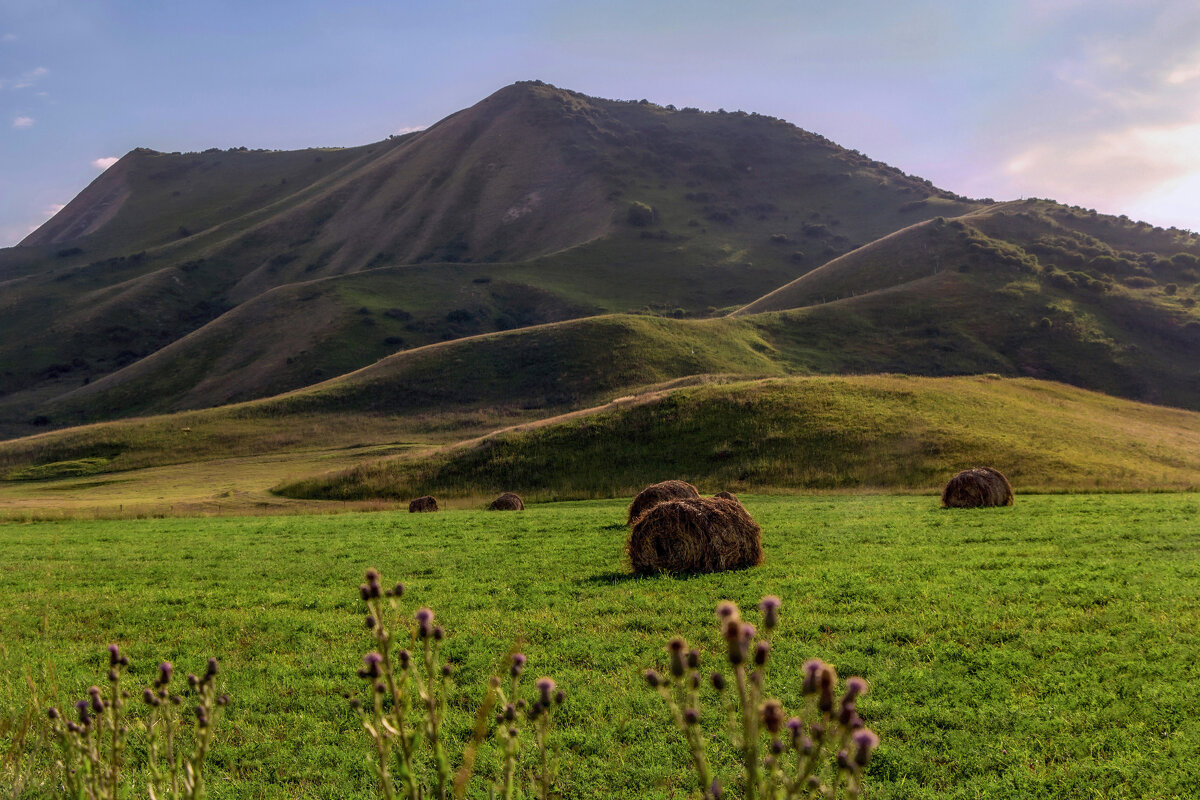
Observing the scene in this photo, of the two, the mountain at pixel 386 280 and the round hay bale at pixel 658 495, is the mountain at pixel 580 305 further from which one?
the round hay bale at pixel 658 495

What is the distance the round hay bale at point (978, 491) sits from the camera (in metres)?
25.4

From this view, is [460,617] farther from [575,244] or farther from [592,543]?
[575,244]

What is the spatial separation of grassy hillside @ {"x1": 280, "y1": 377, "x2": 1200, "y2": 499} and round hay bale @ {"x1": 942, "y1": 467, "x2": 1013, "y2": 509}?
1017 cm

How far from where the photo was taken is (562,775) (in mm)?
7039

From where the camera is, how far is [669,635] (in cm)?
1103

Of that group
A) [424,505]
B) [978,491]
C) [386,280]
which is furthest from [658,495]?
[386,280]

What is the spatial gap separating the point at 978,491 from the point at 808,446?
20128mm

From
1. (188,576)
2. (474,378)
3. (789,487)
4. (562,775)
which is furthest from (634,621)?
(474,378)

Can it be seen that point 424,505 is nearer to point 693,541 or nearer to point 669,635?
point 693,541

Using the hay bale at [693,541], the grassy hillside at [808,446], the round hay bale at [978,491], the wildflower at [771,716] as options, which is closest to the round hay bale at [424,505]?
the grassy hillside at [808,446]

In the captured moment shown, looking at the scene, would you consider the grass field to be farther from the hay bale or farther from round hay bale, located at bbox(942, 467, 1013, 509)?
round hay bale, located at bbox(942, 467, 1013, 509)

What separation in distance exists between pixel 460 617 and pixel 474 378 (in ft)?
253

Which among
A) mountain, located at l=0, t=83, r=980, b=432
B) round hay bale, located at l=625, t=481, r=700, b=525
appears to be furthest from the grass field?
mountain, located at l=0, t=83, r=980, b=432

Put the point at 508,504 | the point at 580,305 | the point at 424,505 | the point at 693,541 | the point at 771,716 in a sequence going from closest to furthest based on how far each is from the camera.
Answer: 1. the point at 771,716
2. the point at 693,541
3. the point at 508,504
4. the point at 424,505
5. the point at 580,305
